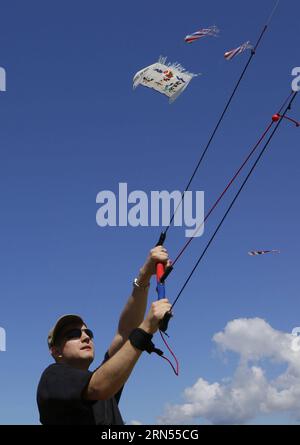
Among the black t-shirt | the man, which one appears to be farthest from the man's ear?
the black t-shirt

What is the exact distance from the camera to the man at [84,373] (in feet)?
18.5

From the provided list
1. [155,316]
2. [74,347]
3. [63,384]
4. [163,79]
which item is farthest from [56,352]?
[163,79]

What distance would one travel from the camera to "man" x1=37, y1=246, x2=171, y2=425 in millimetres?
5625

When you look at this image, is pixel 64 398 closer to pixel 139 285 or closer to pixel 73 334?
pixel 73 334

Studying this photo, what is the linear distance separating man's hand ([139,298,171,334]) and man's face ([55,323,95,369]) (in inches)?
53.2

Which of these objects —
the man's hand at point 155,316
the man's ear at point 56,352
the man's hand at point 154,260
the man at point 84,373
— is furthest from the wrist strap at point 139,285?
the man's hand at point 155,316

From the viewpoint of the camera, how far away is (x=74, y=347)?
680cm

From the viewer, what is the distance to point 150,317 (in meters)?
5.78

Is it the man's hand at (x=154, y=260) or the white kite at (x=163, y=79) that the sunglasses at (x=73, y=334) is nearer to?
the man's hand at (x=154, y=260)

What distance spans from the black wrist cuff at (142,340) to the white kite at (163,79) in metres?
4.32

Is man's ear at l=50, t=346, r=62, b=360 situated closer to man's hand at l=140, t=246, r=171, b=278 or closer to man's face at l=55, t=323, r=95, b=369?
man's face at l=55, t=323, r=95, b=369
